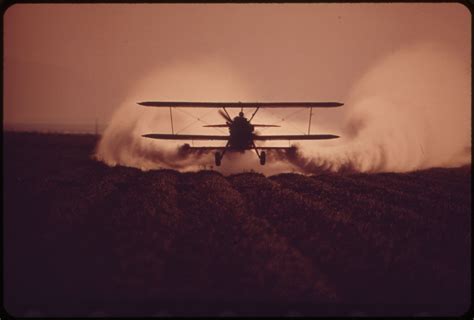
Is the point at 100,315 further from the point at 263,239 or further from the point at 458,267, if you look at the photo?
the point at 458,267

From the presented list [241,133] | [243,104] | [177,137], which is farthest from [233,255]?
[177,137]

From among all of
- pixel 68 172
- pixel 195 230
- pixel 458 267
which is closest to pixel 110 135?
pixel 68 172

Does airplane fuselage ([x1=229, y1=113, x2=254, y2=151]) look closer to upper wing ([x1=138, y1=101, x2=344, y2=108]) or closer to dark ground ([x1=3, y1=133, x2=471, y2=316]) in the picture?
upper wing ([x1=138, y1=101, x2=344, y2=108])

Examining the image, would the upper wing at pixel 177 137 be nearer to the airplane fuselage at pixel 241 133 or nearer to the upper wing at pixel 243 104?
the airplane fuselage at pixel 241 133

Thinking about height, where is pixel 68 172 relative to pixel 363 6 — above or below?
below

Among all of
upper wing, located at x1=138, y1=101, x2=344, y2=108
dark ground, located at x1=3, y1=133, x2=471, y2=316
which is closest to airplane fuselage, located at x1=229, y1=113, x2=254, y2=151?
upper wing, located at x1=138, y1=101, x2=344, y2=108

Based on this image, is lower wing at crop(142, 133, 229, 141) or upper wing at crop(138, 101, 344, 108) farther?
lower wing at crop(142, 133, 229, 141)
